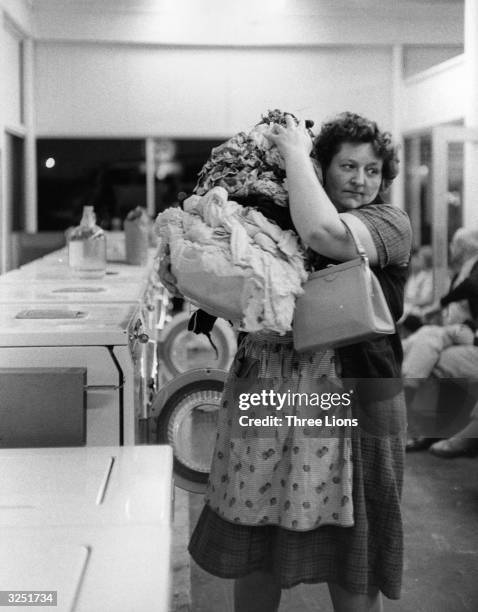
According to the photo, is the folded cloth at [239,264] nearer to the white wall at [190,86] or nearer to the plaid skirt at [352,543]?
→ the plaid skirt at [352,543]

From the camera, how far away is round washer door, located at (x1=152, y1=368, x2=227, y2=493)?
174 centimetres

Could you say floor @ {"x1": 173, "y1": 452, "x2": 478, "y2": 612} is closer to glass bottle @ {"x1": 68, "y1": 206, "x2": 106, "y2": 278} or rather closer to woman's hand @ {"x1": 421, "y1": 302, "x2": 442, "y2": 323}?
glass bottle @ {"x1": 68, "y1": 206, "x2": 106, "y2": 278}

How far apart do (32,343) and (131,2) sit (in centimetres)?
347

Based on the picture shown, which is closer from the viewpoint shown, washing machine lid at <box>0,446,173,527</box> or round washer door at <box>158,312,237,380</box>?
washing machine lid at <box>0,446,173,527</box>

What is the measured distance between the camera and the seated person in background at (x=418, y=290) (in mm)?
3688

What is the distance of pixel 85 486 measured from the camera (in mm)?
973

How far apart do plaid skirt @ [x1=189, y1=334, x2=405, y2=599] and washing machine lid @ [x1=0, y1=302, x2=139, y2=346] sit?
0.33 meters

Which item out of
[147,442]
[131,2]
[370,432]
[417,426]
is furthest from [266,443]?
[131,2]

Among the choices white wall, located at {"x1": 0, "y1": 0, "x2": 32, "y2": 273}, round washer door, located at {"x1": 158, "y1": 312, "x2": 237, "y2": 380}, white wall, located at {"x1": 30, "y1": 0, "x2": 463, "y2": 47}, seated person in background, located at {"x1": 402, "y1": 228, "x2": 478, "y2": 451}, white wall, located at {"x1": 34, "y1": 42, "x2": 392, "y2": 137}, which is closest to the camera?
seated person in background, located at {"x1": 402, "y1": 228, "x2": 478, "y2": 451}

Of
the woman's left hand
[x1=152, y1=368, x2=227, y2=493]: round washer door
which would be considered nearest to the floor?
[x1=152, y1=368, x2=227, y2=493]: round washer door

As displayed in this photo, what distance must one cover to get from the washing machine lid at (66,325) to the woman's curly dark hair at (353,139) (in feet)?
1.32

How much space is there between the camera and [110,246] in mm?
3766

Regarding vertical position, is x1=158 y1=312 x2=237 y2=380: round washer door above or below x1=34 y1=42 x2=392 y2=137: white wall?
below

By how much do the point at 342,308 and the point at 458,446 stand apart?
2.00m
